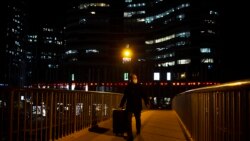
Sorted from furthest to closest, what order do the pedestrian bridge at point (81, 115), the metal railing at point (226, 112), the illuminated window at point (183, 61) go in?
the illuminated window at point (183, 61) < the pedestrian bridge at point (81, 115) < the metal railing at point (226, 112)

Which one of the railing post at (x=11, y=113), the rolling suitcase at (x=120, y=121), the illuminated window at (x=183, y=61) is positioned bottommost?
the rolling suitcase at (x=120, y=121)

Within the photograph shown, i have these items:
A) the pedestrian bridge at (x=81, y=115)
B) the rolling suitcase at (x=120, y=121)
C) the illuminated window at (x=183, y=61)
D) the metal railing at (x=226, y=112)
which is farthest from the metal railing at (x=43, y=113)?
the illuminated window at (x=183, y=61)

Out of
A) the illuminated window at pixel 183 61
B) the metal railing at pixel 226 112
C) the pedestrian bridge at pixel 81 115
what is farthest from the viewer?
Result: the illuminated window at pixel 183 61

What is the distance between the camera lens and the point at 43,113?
977 centimetres

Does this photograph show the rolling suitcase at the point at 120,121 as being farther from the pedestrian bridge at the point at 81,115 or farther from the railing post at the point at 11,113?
the railing post at the point at 11,113

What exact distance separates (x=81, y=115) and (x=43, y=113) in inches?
176

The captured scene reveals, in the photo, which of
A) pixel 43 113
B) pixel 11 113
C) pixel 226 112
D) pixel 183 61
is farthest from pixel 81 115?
pixel 183 61

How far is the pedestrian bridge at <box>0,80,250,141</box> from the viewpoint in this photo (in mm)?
4961

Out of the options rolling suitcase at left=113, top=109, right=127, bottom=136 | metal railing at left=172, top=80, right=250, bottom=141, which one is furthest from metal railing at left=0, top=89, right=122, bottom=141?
metal railing at left=172, top=80, right=250, bottom=141

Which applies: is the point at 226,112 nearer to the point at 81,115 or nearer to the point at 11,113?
the point at 11,113

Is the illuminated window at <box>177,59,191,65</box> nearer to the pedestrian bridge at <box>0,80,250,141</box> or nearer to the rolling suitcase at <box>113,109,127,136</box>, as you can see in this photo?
the pedestrian bridge at <box>0,80,250,141</box>

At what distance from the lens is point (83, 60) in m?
132

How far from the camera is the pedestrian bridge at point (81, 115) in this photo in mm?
4961

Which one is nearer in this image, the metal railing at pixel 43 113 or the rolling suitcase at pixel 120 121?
the metal railing at pixel 43 113
